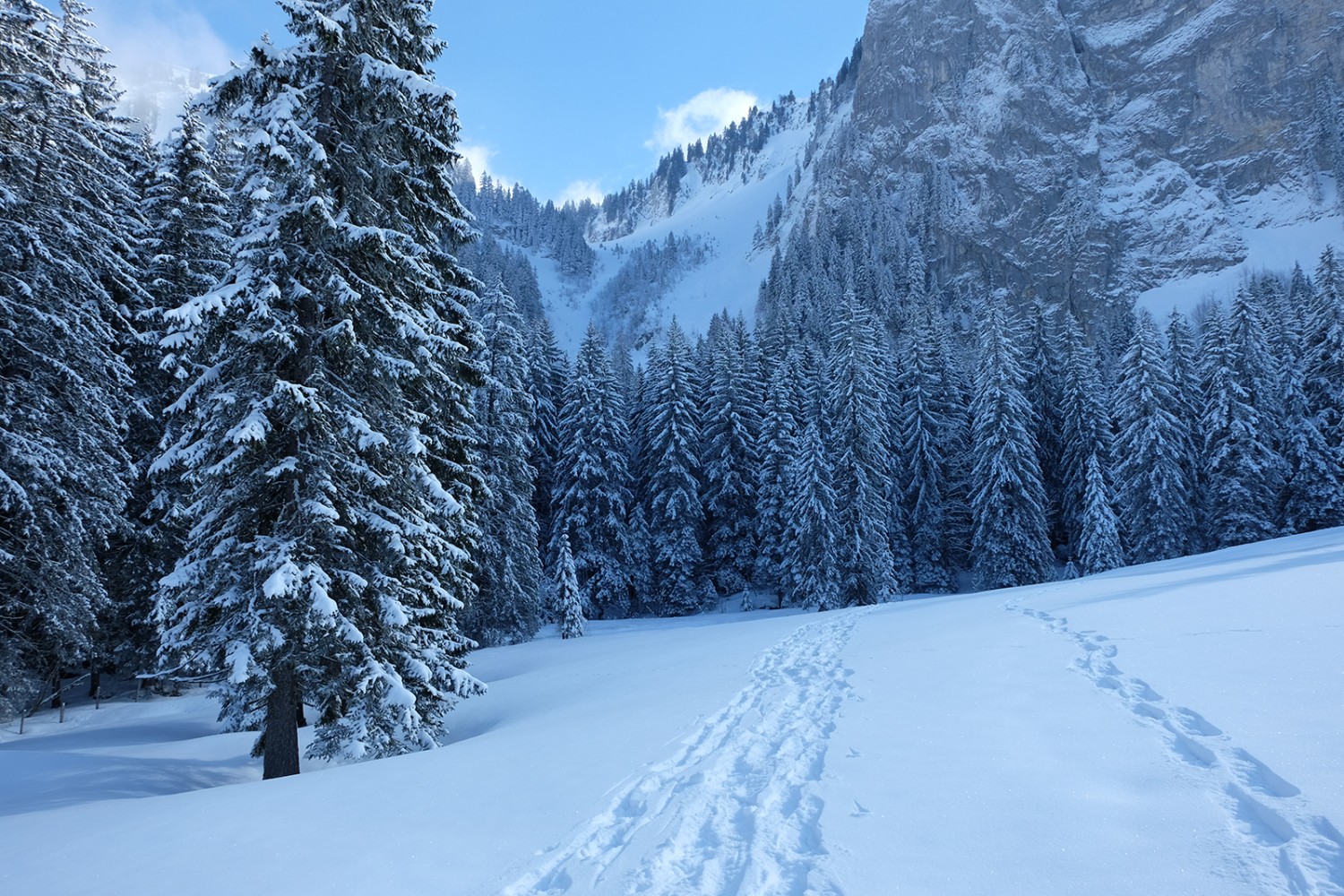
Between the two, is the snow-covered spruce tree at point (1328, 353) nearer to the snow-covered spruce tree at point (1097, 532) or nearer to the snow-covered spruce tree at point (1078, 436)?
the snow-covered spruce tree at point (1078, 436)

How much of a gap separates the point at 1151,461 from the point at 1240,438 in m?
4.08

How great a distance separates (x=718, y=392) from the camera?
4306 centimetres

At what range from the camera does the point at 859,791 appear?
5219 mm

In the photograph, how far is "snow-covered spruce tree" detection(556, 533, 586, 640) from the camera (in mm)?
29297

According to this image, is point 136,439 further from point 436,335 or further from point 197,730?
point 436,335

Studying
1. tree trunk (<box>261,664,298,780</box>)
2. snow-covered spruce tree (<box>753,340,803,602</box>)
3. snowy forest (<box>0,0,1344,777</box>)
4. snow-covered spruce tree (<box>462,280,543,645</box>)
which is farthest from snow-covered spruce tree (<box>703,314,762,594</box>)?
tree trunk (<box>261,664,298,780</box>)

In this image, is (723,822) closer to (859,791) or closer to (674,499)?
(859,791)

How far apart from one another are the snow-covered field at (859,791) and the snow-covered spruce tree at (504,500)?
16092mm

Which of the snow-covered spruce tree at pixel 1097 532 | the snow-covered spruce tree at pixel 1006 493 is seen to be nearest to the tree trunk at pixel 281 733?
the snow-covered spruce tree at pixel 1006 493

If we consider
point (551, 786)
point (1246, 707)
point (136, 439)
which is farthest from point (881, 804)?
point (136, 439)

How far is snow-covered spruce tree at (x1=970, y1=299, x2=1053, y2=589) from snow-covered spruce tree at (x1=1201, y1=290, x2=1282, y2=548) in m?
8.71

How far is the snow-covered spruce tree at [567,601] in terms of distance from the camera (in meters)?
29.3

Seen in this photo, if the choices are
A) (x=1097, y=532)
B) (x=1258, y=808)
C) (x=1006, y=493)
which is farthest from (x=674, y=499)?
(x=1258, y=808)

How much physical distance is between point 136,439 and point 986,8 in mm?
159342
